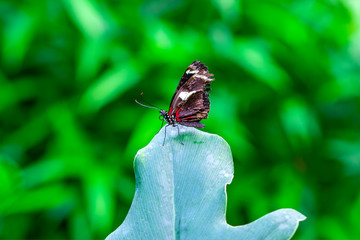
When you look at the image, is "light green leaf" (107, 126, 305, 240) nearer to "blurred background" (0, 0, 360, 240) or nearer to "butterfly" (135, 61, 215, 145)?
"butterfly" (135, 61, 215, 145)

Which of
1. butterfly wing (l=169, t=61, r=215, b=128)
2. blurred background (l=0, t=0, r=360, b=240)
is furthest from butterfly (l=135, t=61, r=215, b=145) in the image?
blurred background (l=0, t=0, r=360, b=240)

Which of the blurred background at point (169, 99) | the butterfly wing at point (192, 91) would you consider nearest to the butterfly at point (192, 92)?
the butterfly wing at point (192, 91)

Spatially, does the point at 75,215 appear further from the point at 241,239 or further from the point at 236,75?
the point at 241,239

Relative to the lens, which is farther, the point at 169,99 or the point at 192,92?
the point at 169,99

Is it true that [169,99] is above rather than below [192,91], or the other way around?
above

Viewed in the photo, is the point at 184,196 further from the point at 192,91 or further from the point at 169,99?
the point at 169,99

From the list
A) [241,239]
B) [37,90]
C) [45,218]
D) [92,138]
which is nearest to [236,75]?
[92,138]

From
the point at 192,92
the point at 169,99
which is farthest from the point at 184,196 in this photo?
the point at 169,99
